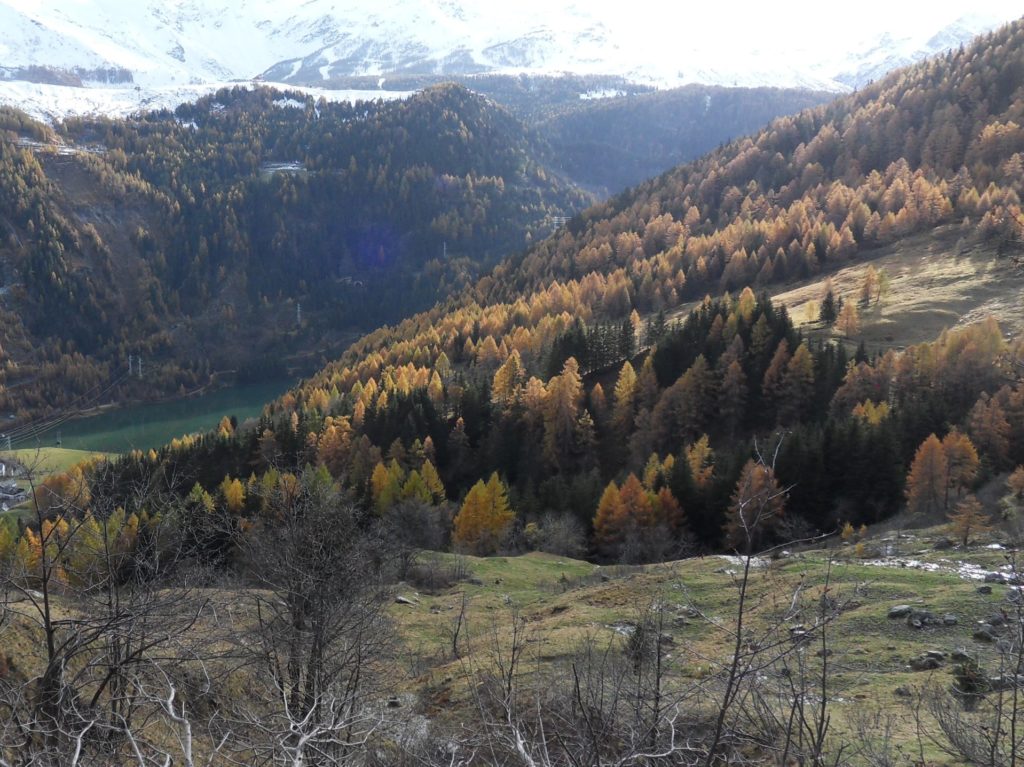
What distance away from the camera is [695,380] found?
8156 centimetres

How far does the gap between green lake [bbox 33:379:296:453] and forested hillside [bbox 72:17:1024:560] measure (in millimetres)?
53857

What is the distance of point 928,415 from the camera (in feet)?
204

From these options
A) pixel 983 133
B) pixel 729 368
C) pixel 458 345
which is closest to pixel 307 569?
pixel 729 368

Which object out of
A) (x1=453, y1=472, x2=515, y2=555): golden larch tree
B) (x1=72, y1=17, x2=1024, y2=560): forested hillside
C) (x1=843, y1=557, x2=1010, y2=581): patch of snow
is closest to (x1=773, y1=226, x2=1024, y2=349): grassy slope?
(x1=72, y1=17, x2=1024, y2=560): forested hillside

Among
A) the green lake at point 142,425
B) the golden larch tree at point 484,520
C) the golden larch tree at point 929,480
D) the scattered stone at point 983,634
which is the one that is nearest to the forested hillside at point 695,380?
the golden larch tree at point 484,520

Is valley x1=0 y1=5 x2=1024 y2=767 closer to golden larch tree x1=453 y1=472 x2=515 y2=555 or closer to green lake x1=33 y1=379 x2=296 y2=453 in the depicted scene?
golden larch tree x1=453 y1=472 x2=515 y2=555

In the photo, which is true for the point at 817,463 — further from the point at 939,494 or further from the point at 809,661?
the point at 809,661

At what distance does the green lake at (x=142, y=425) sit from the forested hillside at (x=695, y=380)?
177ft

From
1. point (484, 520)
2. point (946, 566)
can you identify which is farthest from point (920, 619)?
point (484, 520)

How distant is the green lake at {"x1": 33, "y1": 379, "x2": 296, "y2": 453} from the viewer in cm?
16362

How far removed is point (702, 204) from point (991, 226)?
85.0 meters

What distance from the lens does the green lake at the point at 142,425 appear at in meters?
164

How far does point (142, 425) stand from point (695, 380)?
15501cm

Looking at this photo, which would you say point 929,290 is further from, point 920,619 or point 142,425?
point 142,425
